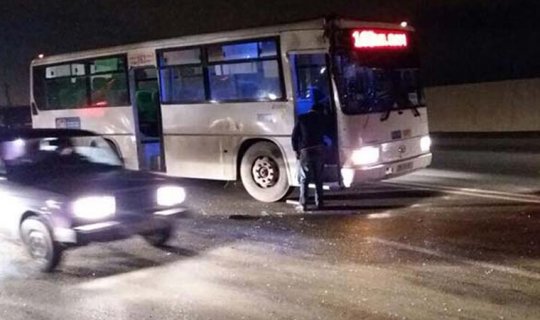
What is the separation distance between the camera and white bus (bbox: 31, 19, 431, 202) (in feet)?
37.9

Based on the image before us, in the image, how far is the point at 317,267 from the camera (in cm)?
829

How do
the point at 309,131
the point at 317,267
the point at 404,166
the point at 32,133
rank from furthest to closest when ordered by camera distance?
the point at 404,166 < the point at 309,131 < the point at 32,133 < the point at 317,267

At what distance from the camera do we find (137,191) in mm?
8820

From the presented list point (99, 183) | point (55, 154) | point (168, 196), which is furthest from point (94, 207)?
point (55, 154)

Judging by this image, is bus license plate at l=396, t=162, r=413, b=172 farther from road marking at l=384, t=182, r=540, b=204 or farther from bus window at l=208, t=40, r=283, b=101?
bus window at l=208, t=40, r=283, b=101

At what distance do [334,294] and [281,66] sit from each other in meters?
5.65

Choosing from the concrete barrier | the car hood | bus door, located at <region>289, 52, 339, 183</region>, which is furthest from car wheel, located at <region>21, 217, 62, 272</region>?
the concrete barrier

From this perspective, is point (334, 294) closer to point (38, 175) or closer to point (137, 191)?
point (137, 191)

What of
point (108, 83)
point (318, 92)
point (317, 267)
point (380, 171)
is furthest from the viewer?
point (108, 83)


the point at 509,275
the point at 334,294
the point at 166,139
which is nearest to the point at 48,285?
the point at 334,294

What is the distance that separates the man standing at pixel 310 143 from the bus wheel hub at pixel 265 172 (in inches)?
44.6

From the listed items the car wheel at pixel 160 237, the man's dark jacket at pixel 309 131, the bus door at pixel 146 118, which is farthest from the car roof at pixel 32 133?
the bus door at pixel 146 118

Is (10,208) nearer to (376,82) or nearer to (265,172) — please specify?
(265,172)

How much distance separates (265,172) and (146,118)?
357 centimetres
